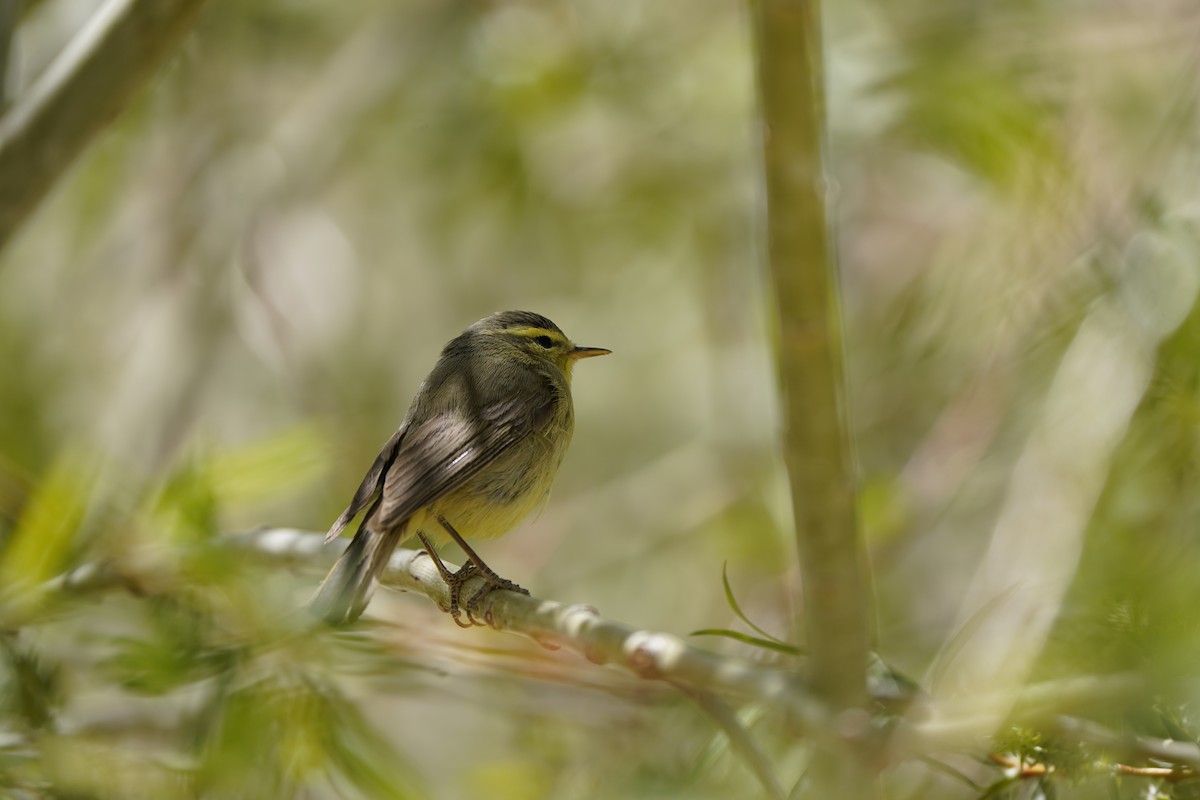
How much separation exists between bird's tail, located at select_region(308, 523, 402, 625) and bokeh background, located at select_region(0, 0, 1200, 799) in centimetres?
7

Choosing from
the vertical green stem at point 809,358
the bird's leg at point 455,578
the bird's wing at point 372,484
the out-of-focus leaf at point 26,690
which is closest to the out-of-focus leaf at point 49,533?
the out-of-focus leaf at point 26,690

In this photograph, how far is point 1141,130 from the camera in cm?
454

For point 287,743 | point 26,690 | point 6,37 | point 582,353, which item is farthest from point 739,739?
point 6,37

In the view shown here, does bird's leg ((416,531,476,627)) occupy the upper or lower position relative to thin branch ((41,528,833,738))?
lower

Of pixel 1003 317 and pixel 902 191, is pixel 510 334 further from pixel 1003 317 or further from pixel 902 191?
pixel 902 191

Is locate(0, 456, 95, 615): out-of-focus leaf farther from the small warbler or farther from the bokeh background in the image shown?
the small warbler

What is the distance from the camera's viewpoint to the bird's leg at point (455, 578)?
8.74 ft

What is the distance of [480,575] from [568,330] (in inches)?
114

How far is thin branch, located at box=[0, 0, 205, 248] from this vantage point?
2.63 meters

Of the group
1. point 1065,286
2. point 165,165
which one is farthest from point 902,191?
point 165,165

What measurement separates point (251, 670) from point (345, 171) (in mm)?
3714

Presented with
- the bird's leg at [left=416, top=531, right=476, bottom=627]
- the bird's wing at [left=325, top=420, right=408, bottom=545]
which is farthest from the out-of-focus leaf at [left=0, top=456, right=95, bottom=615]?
the bird's leg at [left=416, top=531, right=476, bottom=627]

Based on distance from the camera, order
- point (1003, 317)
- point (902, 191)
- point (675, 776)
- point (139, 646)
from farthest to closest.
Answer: point (902, 191) < point (1003, 317) < point (675, 776) < point (139, 646)

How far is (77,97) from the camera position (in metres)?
2.64
